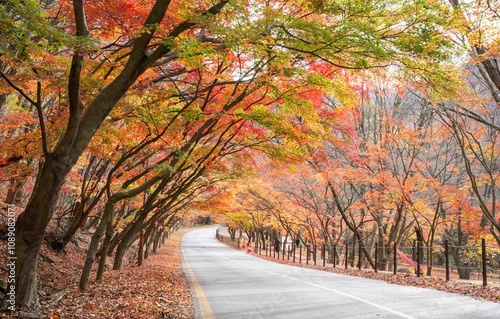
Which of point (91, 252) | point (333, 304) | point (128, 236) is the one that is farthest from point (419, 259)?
point (91, 252)

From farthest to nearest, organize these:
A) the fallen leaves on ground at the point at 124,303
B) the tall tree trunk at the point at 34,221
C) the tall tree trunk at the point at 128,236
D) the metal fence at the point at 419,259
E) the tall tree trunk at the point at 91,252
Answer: the metal fence at the point at 419,259
the tall tree trunk at the point at 128,236
the tall tree trunk at the point at 91,252
the fallen leaves on ground at the point at 124,303
the tall tree trunk at the point at 34,221

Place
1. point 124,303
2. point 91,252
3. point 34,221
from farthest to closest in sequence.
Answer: point 91,252
point 124,303
point 34,221

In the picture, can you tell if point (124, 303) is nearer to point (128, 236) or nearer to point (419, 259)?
point (128, 236)

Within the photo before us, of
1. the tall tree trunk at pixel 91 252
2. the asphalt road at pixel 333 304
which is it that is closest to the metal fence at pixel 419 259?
the asphalt road at pixel 333 304

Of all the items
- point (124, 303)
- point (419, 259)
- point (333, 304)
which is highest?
point (419, 259)

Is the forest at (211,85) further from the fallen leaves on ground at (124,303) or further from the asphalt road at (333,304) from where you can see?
the asphalt road at (333,304)

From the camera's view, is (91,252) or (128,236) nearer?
(91,252)

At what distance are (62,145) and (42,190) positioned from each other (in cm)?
72

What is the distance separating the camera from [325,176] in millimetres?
17719

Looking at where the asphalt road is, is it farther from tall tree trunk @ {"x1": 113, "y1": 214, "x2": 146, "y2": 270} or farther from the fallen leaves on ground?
tall tree trunk @ {"x1": 113, "y1": 214, "x2": 146, "y2": 270}

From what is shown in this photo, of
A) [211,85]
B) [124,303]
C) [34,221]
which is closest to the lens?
[34,221]

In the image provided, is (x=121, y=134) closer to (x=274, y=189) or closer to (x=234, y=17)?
(x=234, y=17)

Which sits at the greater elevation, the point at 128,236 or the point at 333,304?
the point at 128,236

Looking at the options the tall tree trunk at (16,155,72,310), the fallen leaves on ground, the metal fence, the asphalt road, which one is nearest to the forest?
the tall tree trunk at (16,155,72,310)
